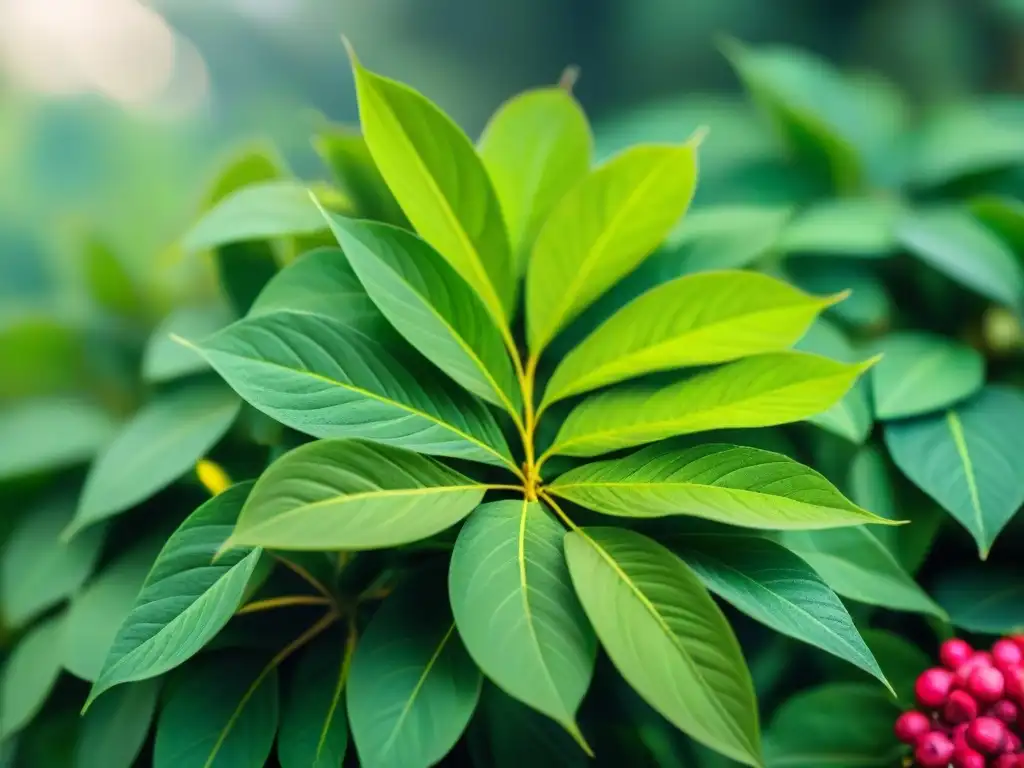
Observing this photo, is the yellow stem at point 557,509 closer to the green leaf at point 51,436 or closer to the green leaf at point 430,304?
the green leaf at point 430,304

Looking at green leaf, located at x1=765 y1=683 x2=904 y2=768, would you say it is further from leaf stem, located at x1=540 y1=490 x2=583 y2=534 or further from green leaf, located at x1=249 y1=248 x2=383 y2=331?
green leaf, located at x1=249 y1=248 x2=383 y2=331

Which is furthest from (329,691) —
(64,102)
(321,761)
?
(64,102)

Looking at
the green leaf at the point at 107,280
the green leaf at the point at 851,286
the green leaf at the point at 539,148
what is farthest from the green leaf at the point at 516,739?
A: the green leaf at the point at 107,280

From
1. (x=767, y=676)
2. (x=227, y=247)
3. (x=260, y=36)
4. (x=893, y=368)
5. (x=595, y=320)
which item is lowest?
(x=767, y=676)

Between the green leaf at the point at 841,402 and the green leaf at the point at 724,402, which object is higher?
the green leaf at the point at 724,402

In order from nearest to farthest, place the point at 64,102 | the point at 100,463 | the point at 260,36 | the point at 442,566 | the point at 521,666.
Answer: the point at 521,666
the point at 442,566
the point at 100,463
the point at 64,102
the point at 260,36

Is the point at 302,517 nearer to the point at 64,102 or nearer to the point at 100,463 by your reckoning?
the point at 100,463

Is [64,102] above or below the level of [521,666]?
above
